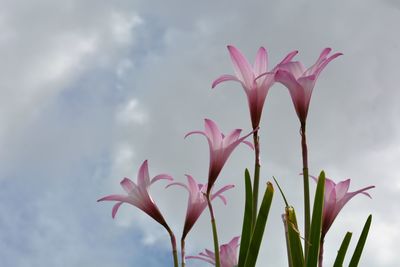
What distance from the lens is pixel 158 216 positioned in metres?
2.14

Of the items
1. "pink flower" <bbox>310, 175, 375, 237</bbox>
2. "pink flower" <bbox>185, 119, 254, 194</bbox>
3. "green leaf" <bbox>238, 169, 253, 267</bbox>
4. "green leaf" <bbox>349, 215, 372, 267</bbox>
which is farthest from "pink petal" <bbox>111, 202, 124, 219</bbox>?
"green leaf" <bbox>349, 215, 372, 267</bbox>

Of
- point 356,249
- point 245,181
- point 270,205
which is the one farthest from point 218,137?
point 356,249

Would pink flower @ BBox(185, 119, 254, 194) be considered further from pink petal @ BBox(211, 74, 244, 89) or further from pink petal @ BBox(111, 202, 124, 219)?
pink petal @ BBox(111, 202, 124, 219)

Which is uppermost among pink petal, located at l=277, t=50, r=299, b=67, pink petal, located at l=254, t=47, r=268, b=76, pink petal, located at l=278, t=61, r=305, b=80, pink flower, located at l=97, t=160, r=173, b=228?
pink petal, located at l=254, t=47, r=268, b=76

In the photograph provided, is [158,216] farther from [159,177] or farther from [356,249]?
[356,249]

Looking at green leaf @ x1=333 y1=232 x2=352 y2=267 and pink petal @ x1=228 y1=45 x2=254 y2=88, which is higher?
pink petal @ x1=228 y1=45 x2=254 y2=88

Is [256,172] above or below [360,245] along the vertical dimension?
above

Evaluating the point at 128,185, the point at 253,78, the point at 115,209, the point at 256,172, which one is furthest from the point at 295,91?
the point at 115,209

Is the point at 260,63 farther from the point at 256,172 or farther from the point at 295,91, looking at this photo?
the point at 256,172

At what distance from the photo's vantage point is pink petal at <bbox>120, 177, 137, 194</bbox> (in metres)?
2.18

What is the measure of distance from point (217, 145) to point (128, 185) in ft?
1.19

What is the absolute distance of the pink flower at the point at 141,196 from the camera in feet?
7.03

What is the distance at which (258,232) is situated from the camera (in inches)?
76.0

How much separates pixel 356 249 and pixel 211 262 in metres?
0.56
